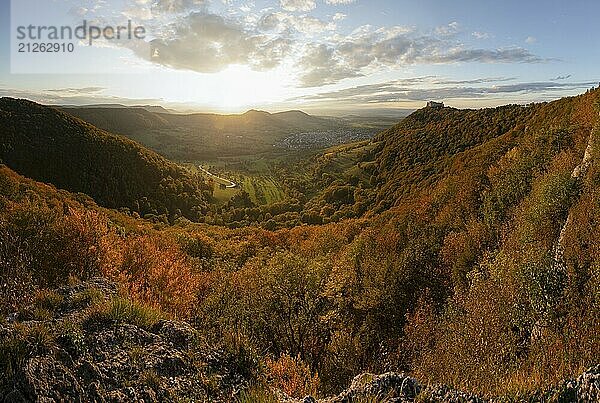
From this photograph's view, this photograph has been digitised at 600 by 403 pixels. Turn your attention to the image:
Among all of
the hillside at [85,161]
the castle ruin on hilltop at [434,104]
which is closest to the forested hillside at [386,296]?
the hillside at [85,161]

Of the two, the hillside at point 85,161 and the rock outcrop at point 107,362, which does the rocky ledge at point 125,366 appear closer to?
A: the rock outcrop at point 107,362

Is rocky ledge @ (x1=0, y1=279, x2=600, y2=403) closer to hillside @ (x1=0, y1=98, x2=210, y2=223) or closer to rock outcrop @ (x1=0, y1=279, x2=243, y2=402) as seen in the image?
rock outcrop @ (x1=0, y1=279, x2=243, y2=402)

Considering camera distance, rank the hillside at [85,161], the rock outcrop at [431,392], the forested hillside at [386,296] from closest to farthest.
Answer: the rock outcrop at [431,392]
the forested hillside at [386,296]
the hillside at [85,161]

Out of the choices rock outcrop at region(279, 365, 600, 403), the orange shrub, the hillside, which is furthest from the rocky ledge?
the hillside

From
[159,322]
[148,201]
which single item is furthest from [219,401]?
[148,201]

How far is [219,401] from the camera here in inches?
246

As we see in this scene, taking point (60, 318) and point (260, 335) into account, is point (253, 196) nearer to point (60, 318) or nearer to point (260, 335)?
point (260, 335)

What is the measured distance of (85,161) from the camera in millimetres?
88625

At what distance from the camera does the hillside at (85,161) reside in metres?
83.1

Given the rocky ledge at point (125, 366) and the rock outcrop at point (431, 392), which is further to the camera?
the rocky ledge at point (125, 366)

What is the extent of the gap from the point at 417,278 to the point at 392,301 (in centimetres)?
242

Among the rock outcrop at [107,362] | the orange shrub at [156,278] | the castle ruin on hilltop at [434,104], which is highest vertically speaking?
the castle ruin on hilltop at [434,104]

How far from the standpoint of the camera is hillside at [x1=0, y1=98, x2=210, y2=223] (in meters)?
83.1

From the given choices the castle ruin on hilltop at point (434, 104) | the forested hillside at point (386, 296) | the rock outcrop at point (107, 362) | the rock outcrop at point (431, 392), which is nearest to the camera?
the rock outcrop at point (431, 392)
